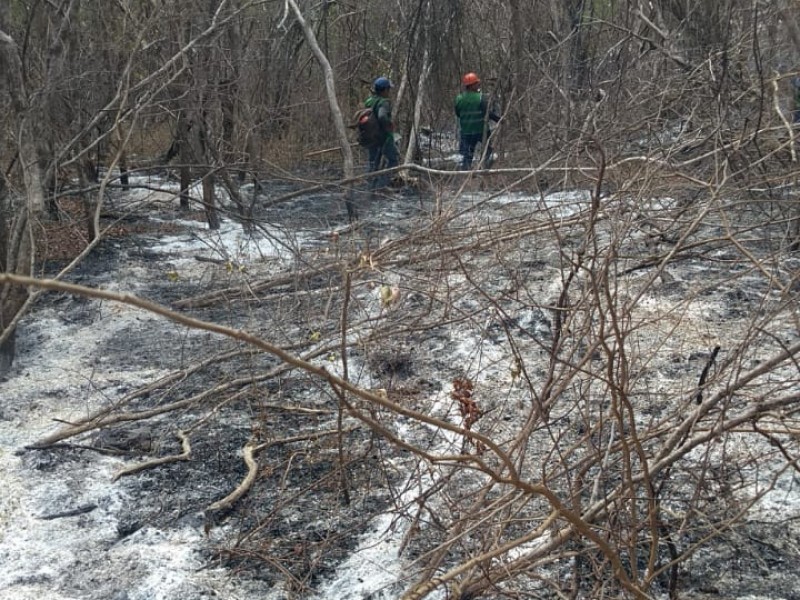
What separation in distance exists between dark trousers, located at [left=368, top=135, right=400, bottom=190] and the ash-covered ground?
425cm

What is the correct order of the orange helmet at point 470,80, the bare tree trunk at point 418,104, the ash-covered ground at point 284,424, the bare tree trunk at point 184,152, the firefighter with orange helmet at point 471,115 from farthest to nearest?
1. the bare tree trunk at point 418,104
2. the firefighter with orange helmet at point 471,115
3. the orange helmet at point 470,80
4. the bare tree trunk at point 184,152
5. the ash-covered ground at point 284,424

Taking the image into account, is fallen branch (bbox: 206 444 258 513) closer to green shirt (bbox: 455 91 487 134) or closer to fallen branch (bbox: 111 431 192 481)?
fallen branch (bbox: 111 431 192 481)

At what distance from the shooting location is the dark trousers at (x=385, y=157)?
10.7 meters

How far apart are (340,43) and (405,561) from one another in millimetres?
11526

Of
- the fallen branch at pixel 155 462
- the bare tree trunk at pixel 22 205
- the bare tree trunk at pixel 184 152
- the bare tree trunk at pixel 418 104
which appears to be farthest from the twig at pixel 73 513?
the bare tree trunk at pixel 418 104

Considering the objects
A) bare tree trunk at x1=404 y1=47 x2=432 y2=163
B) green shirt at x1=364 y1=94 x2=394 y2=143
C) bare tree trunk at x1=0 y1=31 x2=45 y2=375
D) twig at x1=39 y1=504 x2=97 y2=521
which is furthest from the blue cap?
twig at x1=39 y1=504 x2=97 y2=521

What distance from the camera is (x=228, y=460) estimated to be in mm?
4059

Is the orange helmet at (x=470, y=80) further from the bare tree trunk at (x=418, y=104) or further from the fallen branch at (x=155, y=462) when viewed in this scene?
the fallen branch at (x=155, y=462)

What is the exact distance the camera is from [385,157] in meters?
11.0

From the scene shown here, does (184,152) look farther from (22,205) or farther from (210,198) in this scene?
(22,205)

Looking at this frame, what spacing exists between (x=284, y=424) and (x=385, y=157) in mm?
7066

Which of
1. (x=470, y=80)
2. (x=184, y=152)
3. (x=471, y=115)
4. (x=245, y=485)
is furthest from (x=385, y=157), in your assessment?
(x=245, y=485)

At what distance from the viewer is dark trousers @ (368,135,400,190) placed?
1073cm

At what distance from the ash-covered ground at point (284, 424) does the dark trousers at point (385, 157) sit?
4.25 meters
